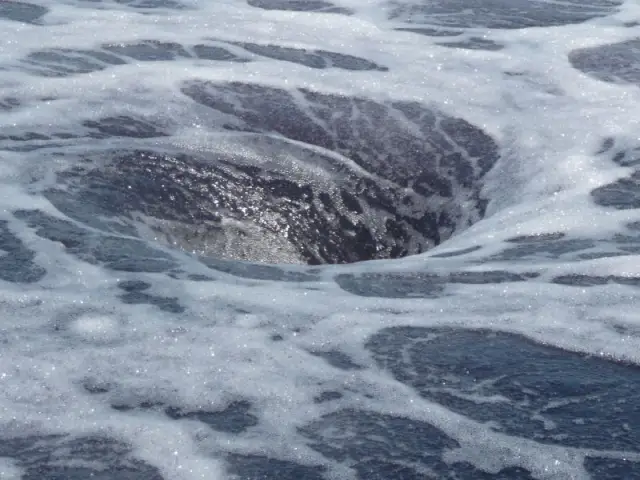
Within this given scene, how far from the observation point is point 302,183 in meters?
4.87

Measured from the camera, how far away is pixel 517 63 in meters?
6.18

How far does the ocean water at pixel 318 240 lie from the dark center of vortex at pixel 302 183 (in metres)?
0.01

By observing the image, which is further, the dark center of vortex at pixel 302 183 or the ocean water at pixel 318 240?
the dark center of vortex at pixel 302 183

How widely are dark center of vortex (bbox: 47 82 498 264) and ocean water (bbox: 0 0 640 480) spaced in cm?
1

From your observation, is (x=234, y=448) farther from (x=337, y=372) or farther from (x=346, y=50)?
(x=346, y=50)

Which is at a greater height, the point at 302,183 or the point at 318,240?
the point at 302,183

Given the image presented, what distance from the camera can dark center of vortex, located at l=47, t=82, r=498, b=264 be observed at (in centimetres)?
445

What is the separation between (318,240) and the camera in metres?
4.61

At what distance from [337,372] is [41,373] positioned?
0.90 metres

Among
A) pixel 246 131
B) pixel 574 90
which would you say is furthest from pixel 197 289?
pixel 574 90

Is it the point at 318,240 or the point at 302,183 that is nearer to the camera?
the point at 318,240

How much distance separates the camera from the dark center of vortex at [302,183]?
445 centimetres

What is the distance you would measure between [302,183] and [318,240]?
1.28ft

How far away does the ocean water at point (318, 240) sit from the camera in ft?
9.20
